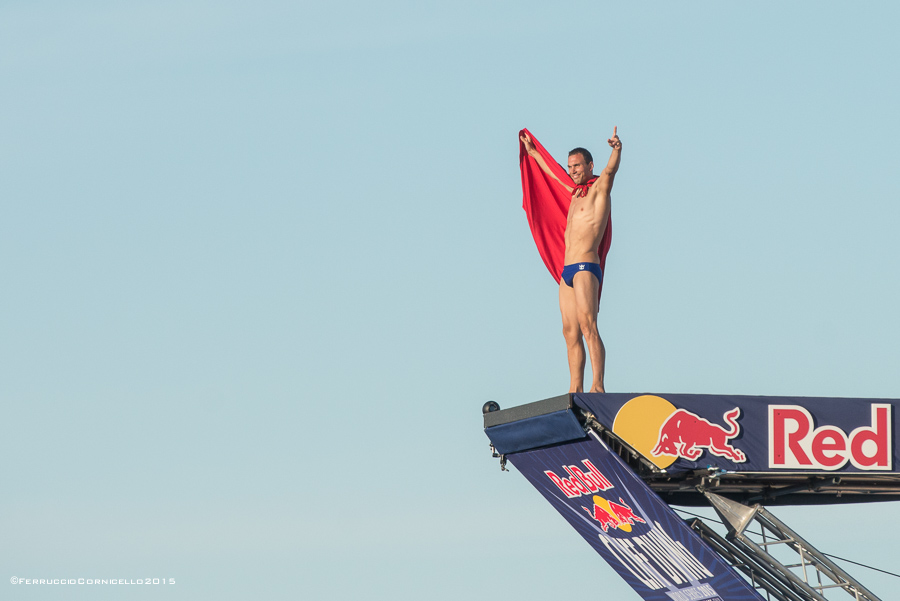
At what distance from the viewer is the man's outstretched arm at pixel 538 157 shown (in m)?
33.1

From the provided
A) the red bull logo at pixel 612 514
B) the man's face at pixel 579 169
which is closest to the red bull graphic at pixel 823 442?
the red bull logo at pixel 612 514

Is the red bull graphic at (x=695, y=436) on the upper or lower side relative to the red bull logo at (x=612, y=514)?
upper

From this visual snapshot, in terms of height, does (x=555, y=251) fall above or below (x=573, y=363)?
above

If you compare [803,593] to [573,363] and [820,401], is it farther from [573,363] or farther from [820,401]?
[573,363]

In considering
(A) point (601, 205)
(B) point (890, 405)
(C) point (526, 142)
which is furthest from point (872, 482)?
(C) point (526, 142)

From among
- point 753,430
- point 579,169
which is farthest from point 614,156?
point 753,430

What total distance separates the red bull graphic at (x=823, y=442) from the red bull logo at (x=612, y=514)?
2729 mm

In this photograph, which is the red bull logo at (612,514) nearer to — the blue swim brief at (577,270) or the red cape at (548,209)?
the blue swim brief at (577,270)

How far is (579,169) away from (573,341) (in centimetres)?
325

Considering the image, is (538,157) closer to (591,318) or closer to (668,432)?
(591,318)

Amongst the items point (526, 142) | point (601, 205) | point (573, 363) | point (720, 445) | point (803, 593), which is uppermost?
point (526, 142)

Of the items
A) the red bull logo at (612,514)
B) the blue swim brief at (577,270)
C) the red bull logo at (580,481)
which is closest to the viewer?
the red bull logo at (580,481)

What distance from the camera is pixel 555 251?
3338cm

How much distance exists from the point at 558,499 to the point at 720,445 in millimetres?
3901
